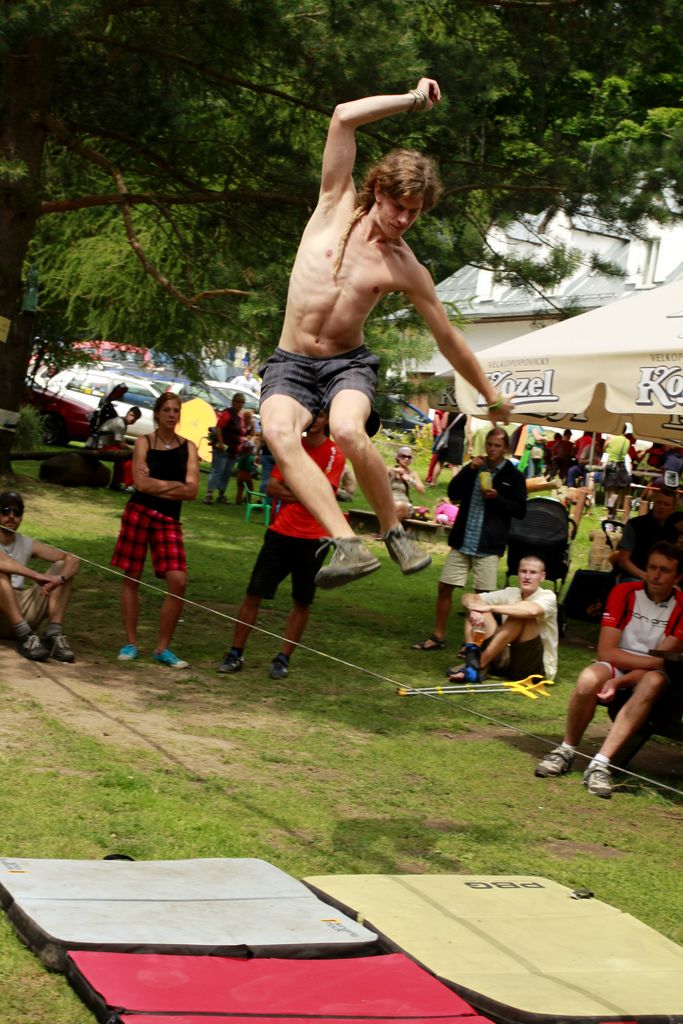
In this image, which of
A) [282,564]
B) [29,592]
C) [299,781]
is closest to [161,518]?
[282,564]

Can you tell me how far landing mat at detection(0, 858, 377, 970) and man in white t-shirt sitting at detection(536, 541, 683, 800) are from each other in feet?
9.01

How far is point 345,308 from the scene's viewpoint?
16.1ft

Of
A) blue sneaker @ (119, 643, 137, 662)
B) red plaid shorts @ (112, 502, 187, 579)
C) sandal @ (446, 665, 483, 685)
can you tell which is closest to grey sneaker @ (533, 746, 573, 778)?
sandal @ (446, 665, 483, 685)

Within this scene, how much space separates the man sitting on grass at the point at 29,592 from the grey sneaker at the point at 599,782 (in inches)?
138

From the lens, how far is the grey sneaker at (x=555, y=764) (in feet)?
24.1

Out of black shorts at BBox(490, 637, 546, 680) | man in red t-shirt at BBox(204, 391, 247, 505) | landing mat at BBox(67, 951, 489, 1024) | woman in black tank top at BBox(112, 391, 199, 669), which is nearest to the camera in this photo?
landing mat at BBox(67, 951, 489, 1024)

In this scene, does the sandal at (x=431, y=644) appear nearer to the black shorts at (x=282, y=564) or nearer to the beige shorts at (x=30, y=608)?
the black shorts at (x=282, y=564)

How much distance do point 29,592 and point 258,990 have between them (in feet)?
17.1

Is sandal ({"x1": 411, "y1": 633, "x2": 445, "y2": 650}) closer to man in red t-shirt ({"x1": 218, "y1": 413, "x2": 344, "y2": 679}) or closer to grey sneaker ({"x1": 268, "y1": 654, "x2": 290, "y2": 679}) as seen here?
grey sneaker ({"x1": 268, "y1": 654, "x2": 290, "y2": 679})

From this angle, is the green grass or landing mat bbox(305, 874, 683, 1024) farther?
the green grass

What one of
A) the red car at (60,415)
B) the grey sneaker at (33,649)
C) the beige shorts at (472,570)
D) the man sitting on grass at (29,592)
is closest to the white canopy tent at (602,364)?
the beige shorts at (472,570)

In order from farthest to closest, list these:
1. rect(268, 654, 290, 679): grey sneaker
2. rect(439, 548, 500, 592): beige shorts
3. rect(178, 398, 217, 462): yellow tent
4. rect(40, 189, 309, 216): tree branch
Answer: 1. rect(178, 398, 217, 462): yellow tent
2. rect(40, 189, 309, 216): tree branch
3. rect(439, 548, 500, 592): beige shorts
4. rect(268, 654, 290, 679): grey sneaker

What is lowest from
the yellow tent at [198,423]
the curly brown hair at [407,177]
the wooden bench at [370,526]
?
the wooden bench at [370,526]

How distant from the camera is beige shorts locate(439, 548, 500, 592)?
32.7ft
